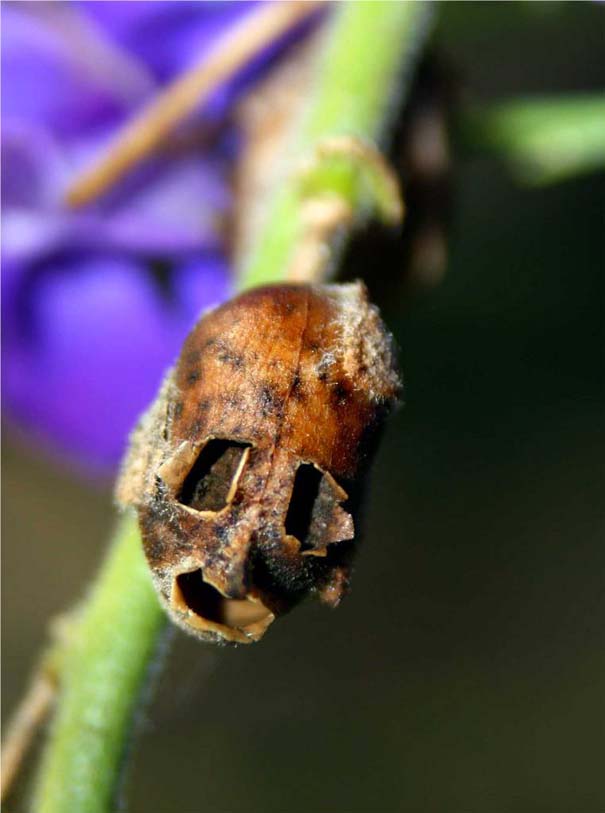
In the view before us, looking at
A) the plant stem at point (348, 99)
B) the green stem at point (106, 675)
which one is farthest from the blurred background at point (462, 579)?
the green stem at point (106, 675)

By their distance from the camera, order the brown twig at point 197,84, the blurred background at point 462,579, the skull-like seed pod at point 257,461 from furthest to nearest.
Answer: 1. the blurred background at point 462,579
2. the brown twig at point 197,84
3. the skull-like seed pod at point 257,461

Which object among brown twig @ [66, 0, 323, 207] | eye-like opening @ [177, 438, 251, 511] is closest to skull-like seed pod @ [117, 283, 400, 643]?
eye-like opening @ [177, 438, 251, 511]

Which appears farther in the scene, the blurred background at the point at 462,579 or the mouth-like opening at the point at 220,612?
the blurred background at the point at 462,579

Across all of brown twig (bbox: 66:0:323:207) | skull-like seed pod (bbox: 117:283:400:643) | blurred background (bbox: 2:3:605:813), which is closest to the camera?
skull-like seed pod (bbox: 117:283:400:643)

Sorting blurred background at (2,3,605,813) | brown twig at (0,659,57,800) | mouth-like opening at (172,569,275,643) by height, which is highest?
blurred background at (2,3,605,813)

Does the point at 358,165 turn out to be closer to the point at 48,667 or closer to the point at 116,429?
the point at 48,667

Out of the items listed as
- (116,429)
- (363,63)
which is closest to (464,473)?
(116,429)

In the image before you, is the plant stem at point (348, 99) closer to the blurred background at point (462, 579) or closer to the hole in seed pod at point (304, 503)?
the hole in seed pod at point (304, 503)

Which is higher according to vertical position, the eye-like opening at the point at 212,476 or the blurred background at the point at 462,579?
the blurred background at the point at 462,579

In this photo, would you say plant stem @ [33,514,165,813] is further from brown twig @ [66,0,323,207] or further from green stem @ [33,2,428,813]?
brown twig @ [66,0,323,207]
